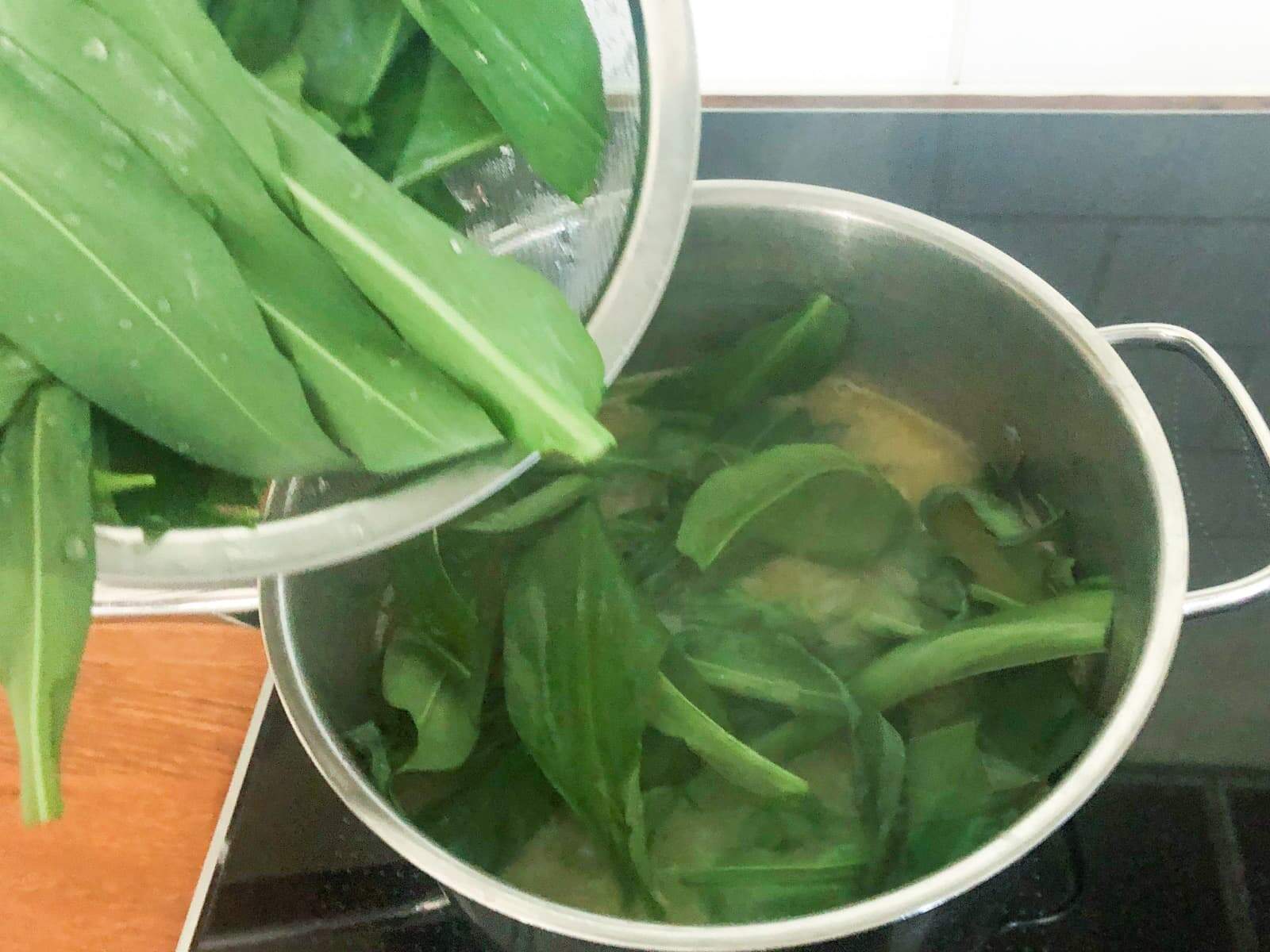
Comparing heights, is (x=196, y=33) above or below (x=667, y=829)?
above

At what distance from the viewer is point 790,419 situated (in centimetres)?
65

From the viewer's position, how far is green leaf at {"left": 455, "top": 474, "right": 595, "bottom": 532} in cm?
52

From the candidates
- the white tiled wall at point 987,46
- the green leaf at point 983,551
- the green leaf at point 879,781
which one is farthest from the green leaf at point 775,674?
the white tiled wall at point 987,46

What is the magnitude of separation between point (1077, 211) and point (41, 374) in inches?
23.9

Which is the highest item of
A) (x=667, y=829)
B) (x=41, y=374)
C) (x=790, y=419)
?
(x=790, y=419)

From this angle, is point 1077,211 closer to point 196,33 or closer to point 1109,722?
point 1109,722

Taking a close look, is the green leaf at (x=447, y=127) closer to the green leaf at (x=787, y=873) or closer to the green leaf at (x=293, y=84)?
the green leaf at (x=293, y=84)

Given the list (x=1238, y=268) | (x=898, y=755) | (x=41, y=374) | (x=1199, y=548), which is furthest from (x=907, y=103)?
(x=41, y=374)

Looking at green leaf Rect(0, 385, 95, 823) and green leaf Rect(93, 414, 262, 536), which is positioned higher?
green leaf Rect(93, 414, 262, 536)

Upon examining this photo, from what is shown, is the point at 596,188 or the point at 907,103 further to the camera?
the point at 907,103

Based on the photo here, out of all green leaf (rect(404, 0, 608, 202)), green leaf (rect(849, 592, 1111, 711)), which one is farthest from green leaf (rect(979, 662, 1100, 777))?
green leaf (rect(404, 0, 608, 202))

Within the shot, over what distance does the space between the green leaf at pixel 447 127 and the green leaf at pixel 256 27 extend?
0.05 m

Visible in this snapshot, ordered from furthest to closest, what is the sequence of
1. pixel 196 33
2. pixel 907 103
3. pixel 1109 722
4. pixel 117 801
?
pixel 907 103 < pixel 117 801 < pixel 1109 722 < pixel 196 33

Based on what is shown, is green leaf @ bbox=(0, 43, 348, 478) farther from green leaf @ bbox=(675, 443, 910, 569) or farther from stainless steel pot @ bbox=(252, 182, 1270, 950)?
green leaf @ bbox=(675, 443, 910, 569)
